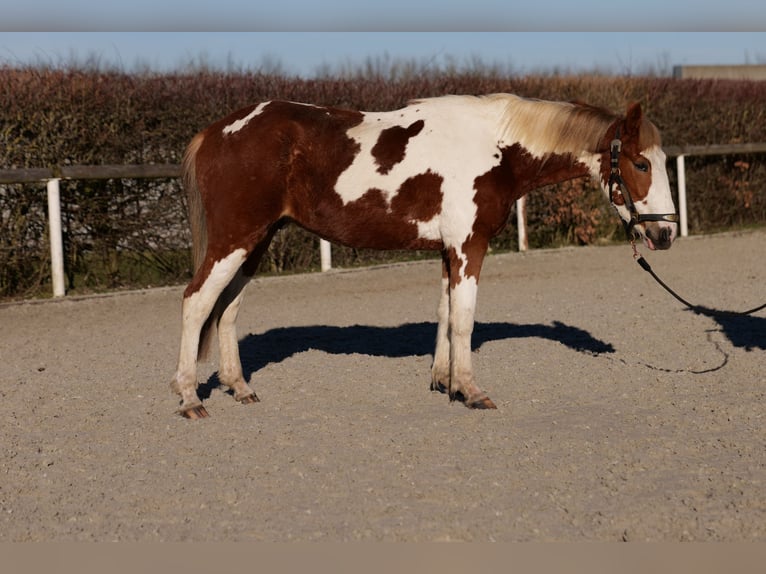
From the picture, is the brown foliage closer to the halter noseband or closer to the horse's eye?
the halter noseband

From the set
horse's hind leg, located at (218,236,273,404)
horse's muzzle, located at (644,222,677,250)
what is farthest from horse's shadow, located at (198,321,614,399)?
horse's muzzle, located at (644,222,677,250)

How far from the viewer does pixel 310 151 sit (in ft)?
22.9

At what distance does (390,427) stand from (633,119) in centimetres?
254

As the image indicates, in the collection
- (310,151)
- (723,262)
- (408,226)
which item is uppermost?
(310,151)

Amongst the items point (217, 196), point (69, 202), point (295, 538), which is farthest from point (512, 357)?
point (69, 202)

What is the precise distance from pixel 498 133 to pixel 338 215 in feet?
3.89

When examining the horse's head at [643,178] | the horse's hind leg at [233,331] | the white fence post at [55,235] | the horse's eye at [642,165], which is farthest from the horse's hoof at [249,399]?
the white fence post at [55,235]

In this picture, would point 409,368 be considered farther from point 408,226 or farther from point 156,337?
point 156,337

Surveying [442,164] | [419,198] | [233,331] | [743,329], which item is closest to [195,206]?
→ [233,331]

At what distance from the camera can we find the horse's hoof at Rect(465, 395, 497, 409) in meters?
6.84

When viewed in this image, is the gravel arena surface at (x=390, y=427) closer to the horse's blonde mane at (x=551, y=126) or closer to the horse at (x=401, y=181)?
the horse at (x=401, y=181)

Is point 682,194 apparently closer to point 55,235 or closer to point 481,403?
point 55,235

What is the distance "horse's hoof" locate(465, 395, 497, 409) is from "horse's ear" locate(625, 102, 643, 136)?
1962mm

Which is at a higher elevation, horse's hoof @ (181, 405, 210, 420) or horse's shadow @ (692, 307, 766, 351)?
horse's hoof @ (181, 405, 210, 420)
